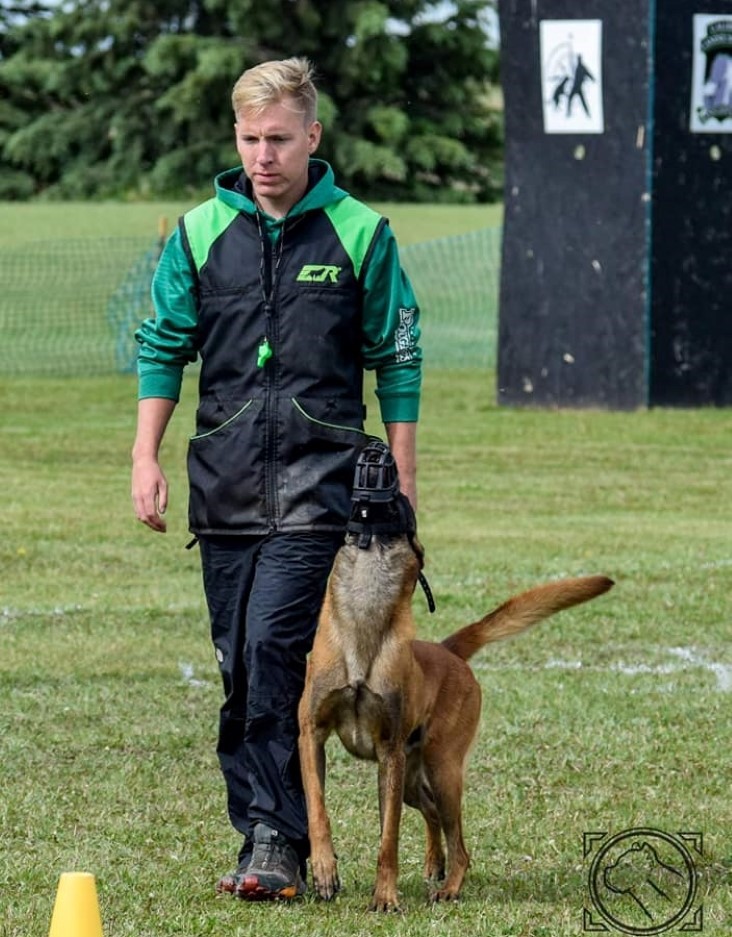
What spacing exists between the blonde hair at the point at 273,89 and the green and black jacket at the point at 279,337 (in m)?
0.22

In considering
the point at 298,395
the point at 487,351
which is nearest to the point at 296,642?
the point at 298,395

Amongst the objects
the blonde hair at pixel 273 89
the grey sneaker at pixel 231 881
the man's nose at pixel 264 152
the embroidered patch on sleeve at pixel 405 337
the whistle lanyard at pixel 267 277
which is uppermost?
the blonde hair at pixel 273 89

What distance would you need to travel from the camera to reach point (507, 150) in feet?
60.5

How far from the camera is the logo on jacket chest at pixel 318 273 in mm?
5098

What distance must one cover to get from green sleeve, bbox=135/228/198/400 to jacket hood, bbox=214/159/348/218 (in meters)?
0.17

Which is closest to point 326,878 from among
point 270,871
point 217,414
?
point 270,871

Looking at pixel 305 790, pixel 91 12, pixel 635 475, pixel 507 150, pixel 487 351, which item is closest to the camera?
pixel 305 790

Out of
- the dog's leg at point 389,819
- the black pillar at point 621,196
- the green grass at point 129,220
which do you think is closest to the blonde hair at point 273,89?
the dog's leg at point 389,819

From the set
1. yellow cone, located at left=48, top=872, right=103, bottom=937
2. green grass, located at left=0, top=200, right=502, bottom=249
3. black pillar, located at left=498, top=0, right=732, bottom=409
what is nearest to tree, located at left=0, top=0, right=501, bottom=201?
green grass, located at left=0, top=200, right=502, bottom=249

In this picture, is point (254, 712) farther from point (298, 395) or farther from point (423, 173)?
point (423, 173)

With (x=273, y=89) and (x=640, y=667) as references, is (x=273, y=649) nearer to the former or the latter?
(x=273, y=89)

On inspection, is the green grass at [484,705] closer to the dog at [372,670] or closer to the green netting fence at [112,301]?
the dog at [372,670]

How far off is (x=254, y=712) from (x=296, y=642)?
0.21m

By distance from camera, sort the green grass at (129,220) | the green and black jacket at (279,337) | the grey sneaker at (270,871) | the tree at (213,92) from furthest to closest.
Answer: the tree at (213,92) → the green grass at (129,220) → the green and black jacket at (279,337) → the grey sneaker at (270,871)
